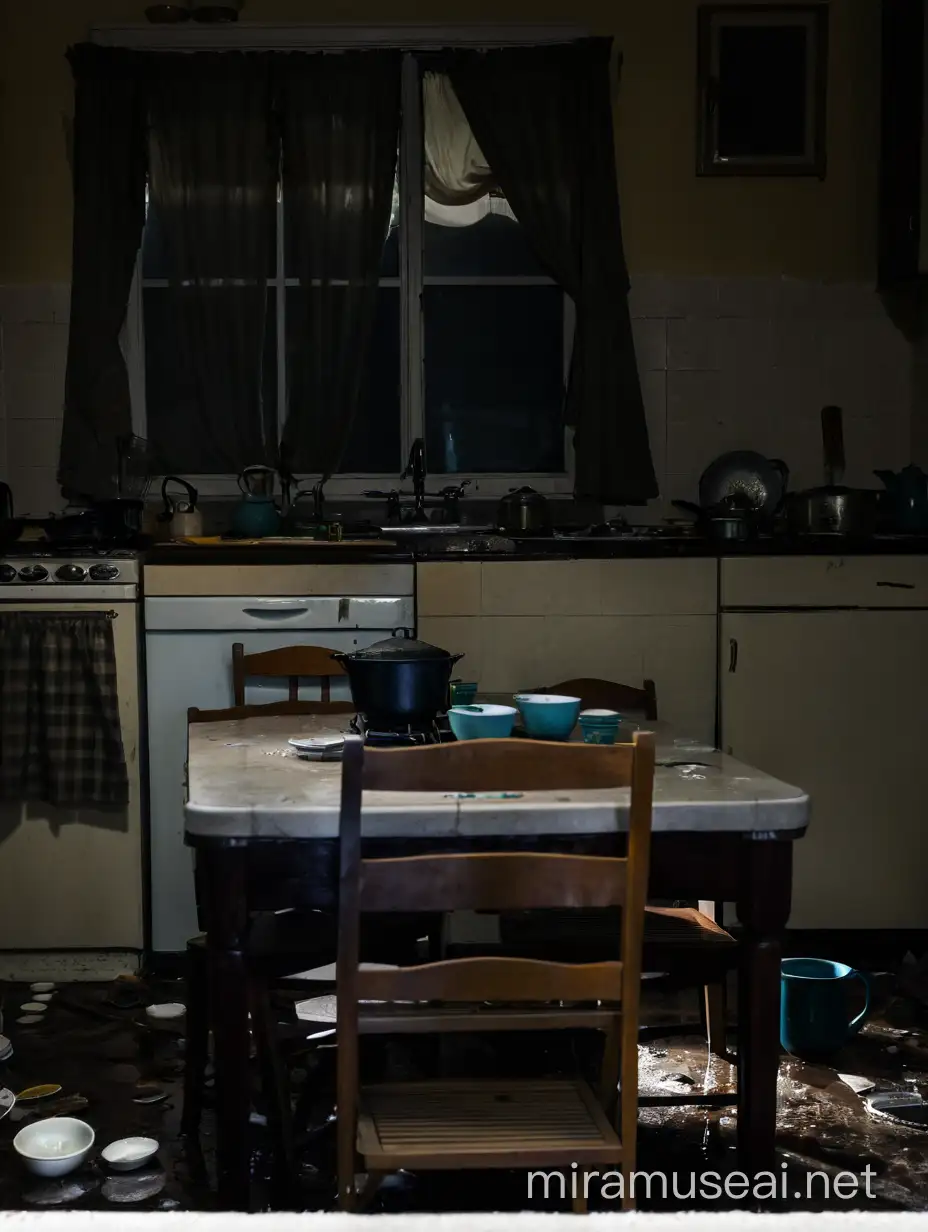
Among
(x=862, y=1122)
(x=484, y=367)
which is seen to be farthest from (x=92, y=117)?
(x=862, y=1122)

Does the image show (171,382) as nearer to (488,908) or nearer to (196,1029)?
(196,1029)

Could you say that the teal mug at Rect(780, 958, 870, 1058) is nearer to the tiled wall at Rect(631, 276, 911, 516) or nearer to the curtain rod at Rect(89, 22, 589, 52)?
the tiled wall at Rect(631, 276, 911, 516)

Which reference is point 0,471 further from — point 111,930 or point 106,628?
point 111,930

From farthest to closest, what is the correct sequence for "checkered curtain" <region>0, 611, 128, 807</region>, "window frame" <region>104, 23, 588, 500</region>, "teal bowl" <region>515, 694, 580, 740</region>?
"window frame" <region>104, 23, 588, 500</region> → "checkered curtain" <region>0, 611, 128, 807</region> → "teal bowl" <region>515, 694, 580, 740</region>

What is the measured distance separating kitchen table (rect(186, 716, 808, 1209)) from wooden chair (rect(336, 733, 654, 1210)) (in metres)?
0.13

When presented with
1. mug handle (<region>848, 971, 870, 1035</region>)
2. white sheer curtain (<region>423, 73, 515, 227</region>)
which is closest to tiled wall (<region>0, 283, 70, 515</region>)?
white sheer curtain (<region>423, 73, 515, 227</region>)

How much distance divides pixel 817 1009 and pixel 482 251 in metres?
2.86

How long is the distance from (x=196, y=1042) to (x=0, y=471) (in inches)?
104

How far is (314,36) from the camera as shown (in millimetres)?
4418

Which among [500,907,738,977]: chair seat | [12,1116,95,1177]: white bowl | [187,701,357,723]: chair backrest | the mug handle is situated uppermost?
[187,701,357,723]: chair backrest

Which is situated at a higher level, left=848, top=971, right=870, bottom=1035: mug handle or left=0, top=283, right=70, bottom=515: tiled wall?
left=0, top=283, right=70, bottom=515: tiled wall

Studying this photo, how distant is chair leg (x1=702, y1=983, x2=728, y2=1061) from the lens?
9.36 ft

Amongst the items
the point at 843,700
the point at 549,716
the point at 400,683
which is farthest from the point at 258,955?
the point at 843,700

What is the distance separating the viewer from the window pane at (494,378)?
463 centimetres
